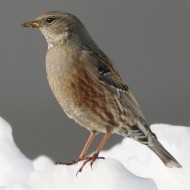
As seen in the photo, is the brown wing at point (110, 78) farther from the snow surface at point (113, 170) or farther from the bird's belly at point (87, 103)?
the snow surface at point (113, 170)

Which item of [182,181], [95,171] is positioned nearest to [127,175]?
[95,171]

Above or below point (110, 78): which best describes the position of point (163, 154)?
below

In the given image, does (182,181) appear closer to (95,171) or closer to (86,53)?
(95,171)

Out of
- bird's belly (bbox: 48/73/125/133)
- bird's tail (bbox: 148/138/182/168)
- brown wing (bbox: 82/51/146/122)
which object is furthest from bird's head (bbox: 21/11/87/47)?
bird's tail (bbox: 148/138/182/168)

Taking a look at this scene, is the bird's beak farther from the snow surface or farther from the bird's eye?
the snow surface

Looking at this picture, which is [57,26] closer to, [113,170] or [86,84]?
[86,84]

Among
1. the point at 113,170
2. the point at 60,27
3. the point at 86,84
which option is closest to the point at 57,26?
the point at 60,27
